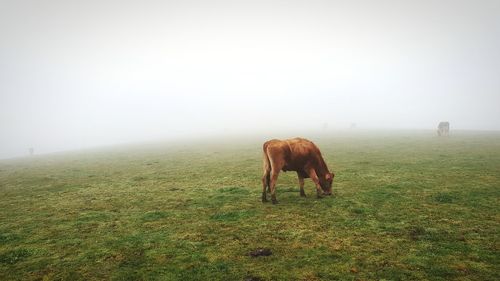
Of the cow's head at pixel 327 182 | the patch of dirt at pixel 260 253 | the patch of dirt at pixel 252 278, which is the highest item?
the cow's head at pixel 327 182

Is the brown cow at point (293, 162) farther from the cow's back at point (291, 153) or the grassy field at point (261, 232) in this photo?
the grassy field at point (261, 232)

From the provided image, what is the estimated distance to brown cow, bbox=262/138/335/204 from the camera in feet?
46.4

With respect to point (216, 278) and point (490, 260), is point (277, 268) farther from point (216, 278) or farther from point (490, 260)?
point (490, 260)

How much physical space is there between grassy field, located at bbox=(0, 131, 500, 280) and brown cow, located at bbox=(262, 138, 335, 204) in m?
0.87

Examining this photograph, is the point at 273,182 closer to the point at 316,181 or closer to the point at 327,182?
the point at 316,181

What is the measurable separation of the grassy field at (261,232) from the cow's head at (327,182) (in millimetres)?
453

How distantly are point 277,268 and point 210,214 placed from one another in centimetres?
560

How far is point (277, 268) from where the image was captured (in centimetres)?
806

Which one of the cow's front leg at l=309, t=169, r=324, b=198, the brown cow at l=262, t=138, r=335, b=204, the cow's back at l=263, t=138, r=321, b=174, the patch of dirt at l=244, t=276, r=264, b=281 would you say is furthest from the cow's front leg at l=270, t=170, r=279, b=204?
the patch of dirt at l=244, t=276, r=264, b=281

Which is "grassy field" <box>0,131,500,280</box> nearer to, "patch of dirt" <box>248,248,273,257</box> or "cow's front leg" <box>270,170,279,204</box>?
"patch of dirt" <box>248,248,273,257</box>

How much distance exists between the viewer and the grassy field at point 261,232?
26.5ft

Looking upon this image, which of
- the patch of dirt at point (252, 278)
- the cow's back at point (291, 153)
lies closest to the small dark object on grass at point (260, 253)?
the patch of dirt at point (252, 278)

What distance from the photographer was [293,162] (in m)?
14.4

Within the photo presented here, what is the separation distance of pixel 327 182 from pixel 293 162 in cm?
216
